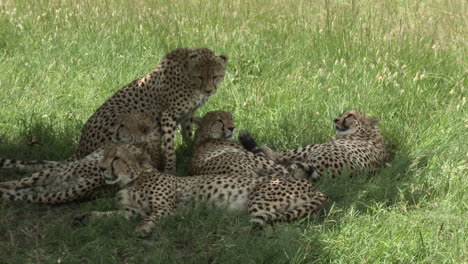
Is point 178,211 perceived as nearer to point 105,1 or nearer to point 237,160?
point 237,160

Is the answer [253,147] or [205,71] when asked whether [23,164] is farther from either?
[253,147]

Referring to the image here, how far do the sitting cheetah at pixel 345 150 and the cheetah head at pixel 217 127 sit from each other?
15cm

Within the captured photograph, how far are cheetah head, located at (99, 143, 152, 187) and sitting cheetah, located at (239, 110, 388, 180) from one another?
87 centimetres

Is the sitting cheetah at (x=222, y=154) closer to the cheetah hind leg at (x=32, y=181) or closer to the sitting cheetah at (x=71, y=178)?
the sitting cheetah at (x=71, y=178)

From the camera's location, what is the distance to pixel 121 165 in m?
4.62

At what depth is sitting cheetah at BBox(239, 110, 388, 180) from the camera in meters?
4.98

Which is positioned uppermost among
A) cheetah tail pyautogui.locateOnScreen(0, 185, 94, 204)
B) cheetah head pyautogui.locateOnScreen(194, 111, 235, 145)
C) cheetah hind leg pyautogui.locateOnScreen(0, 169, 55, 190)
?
cheetah head pyautogui.locateOnScreen(194, 111, 235, 145)

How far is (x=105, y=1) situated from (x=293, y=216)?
4.69 meters

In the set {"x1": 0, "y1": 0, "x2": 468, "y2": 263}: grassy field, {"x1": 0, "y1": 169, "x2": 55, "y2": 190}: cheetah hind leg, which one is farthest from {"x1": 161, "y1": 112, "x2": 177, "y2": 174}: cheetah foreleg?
{"x1": 0, "y1": 169, "x2": 55, "y2": 190}: cheetah hind leg

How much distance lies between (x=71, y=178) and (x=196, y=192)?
91cm

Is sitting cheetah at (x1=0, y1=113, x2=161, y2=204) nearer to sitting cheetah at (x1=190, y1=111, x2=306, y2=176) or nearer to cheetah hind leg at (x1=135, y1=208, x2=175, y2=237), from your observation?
sitting cheetah at (x1=190, y1=111, x2=306, y2=176)

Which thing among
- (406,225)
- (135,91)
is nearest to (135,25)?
(135,91)

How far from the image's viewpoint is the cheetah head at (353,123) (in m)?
5.51

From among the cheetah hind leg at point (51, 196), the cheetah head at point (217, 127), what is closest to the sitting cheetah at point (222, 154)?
the cheetah head at point (217, 127)
